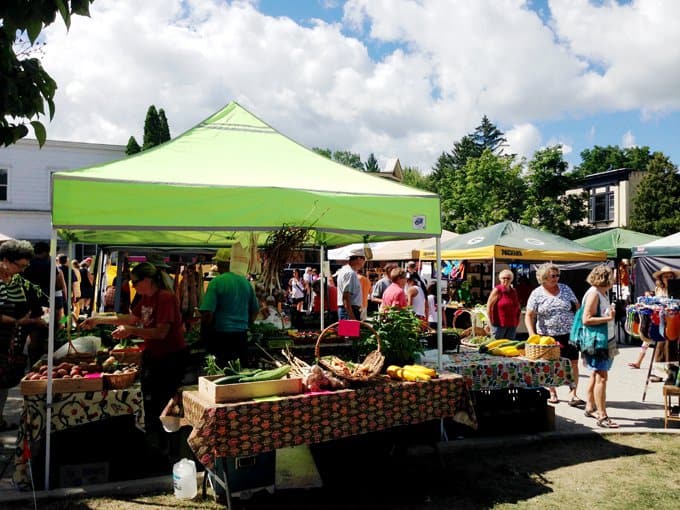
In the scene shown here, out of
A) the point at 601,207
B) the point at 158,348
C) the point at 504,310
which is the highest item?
the point at 601,207

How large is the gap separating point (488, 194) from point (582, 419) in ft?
80.0

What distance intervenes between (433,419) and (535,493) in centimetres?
98

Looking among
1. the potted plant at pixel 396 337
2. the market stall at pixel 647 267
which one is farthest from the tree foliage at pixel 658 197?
→ the potted plant at pixel 396 337

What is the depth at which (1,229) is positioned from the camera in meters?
26.8

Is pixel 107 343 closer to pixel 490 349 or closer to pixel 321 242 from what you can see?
pixel 321 242

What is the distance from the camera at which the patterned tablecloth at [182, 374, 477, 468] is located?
3.97 meters

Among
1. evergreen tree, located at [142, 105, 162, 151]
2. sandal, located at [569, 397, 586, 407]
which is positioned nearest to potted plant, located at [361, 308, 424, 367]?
sandal, located at [569, 397, 586, 407]

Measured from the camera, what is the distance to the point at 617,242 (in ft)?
57.2

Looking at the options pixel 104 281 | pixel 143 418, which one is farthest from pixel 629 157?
pixel 143 418

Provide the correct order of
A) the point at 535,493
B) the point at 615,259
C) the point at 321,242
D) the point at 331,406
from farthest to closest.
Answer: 1. the point at 615,259
2. the point at 321,242
3. the point at 535,493
4. the point at 331,406

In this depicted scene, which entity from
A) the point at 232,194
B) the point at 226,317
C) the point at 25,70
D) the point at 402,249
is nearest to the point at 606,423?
the point at 226,317

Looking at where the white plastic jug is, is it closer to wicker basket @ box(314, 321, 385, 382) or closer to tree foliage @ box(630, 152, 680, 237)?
wicker basket @ box(314, 321, 385, 382)

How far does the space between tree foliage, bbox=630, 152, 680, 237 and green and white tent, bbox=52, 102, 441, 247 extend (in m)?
27.6

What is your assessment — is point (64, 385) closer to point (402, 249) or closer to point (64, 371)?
point (64, 371)
